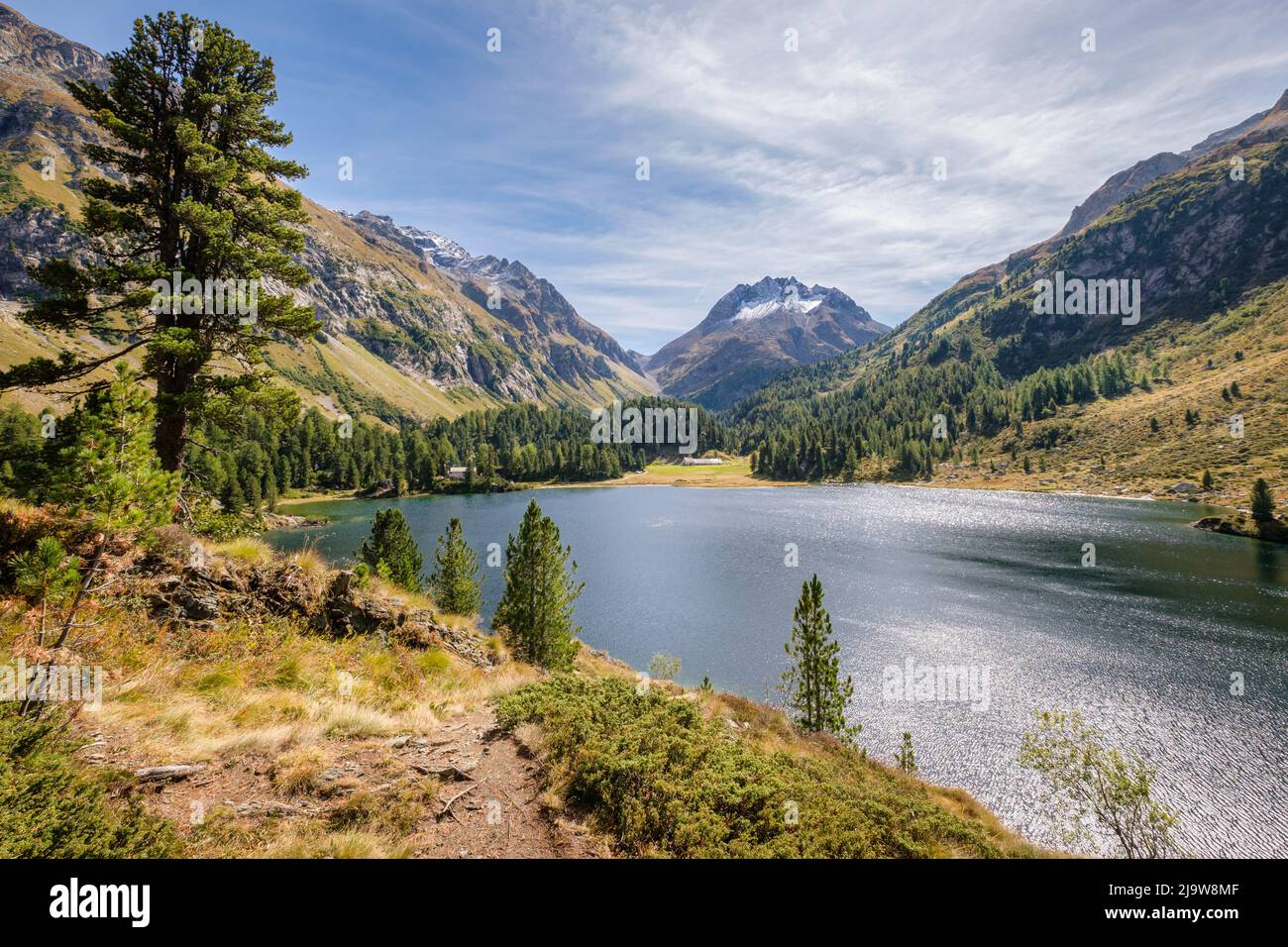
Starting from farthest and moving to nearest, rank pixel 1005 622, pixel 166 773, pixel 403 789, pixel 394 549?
pixel 1005 622
pixel 394 549
pixel 403 789
pixel 166 773

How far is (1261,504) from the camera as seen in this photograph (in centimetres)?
8712

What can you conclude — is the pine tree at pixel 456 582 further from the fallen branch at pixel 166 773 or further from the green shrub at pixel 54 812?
the green shrub at pixel 54 812

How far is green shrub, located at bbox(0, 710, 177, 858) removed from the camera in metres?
5.25

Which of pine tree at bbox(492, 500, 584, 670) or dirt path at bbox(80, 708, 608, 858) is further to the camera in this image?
pine tree at bbox(492, 500, 584, 670)

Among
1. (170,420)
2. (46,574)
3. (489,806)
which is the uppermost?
(170,420)

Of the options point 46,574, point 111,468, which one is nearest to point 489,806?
point 46,574

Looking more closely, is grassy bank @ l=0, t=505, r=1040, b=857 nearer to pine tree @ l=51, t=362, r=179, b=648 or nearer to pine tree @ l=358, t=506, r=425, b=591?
pine tree @ l=51, t=362, r=179, b=648

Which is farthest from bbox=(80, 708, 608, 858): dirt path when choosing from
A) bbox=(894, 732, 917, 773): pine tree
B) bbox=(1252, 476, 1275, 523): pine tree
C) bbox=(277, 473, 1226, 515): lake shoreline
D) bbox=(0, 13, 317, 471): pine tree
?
bbox=(277, 473, 1226, 515): lake shoreline

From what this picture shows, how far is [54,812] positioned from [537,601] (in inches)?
1151

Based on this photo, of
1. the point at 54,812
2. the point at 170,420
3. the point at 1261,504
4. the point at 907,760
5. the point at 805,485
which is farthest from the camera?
the point at 805,485

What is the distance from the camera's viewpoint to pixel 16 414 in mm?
93000

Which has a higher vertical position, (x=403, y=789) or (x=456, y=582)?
(x=403, y=789)

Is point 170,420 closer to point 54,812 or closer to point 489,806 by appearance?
point 54,812

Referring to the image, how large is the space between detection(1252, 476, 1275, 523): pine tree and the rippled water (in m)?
9.13
